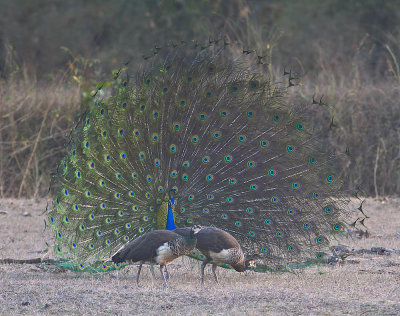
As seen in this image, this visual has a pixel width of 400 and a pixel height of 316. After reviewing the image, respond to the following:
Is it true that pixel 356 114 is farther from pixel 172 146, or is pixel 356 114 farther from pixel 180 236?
pixel 180 236

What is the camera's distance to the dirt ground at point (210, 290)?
19.7ft

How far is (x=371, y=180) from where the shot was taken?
1469 cm

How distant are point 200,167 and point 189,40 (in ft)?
7.09

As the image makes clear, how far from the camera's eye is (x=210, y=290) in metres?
6.83

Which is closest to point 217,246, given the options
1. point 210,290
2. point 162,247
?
point 210,290

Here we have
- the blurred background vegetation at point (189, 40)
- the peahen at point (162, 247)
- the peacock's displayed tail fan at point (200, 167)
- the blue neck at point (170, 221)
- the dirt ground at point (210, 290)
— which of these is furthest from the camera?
the blurred background vegetation at point (189, 40)

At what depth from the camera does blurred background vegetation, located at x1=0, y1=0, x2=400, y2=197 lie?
14.5 metres

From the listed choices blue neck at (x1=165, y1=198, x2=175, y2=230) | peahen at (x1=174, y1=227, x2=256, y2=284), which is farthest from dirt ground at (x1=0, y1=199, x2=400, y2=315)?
blue neck at (x1=165, y1=198, x2=175, y2=230)

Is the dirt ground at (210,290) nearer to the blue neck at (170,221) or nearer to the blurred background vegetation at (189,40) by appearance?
the blue neck at (170,221)

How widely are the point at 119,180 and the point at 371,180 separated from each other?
7.82 m

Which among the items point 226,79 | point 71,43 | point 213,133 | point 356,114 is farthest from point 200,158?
point 71,43

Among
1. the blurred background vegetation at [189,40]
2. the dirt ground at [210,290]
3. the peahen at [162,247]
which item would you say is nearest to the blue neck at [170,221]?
the dirt ground at [210,290]

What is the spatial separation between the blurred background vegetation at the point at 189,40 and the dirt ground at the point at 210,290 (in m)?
1.39

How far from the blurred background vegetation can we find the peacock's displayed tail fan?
684mm
